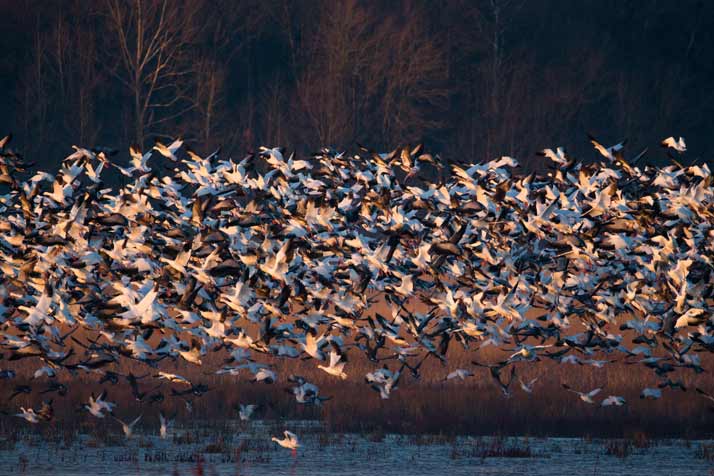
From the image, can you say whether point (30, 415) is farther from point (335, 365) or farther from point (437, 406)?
point (437, 406)

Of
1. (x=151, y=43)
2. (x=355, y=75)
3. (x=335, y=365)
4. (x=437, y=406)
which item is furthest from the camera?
(x=355, y=75)

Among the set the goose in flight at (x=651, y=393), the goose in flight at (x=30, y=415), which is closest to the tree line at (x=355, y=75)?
the goose in flight at (x=30, y=415)

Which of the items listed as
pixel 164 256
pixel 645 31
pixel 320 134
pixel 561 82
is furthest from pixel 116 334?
pixel 645 31

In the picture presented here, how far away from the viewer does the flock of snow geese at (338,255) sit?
14.4m

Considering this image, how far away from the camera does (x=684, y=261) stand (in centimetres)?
1464

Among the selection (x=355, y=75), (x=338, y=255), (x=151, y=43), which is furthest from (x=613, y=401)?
(x=355, y=75)

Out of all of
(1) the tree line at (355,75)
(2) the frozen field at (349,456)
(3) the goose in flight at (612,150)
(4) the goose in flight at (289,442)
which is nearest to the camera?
(2) the frozen field at (349,456)

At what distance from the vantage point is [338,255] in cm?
1509

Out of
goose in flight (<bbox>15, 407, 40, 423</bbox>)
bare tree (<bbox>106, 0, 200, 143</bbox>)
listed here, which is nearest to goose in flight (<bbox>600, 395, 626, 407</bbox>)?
goose in flight (<bbox>15, 407, 40, 423</bbox>)

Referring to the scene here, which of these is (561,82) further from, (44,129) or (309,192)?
(309,192)

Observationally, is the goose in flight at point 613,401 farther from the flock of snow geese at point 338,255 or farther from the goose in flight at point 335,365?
the goose in flight at point 335,365

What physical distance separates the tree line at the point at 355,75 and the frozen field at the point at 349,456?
23591 millimetres

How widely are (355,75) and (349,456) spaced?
3115 cm

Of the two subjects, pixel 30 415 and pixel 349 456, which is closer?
pixel 349 456
